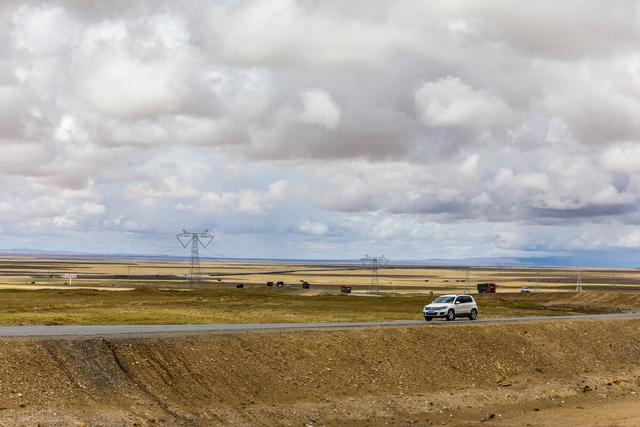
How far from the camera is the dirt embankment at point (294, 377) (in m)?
30.7

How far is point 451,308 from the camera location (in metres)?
59.3

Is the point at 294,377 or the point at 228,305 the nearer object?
the point at 294,377

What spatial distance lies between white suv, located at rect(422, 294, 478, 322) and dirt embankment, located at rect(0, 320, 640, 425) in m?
8.76

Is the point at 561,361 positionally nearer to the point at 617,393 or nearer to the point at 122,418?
the point at 617,393

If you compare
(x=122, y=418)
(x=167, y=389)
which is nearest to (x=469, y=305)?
(x=167, y=389)

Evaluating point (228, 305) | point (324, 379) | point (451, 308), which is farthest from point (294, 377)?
point (228, 305)

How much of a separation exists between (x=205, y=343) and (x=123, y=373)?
5635mm

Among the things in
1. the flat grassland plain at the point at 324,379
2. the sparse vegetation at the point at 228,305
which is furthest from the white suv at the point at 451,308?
the sparse vegetation at the point at 228,305

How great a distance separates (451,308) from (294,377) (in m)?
25.1

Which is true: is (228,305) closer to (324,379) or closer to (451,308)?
(451,308)

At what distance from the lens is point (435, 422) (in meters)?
34.5

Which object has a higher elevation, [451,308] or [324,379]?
[451,308]

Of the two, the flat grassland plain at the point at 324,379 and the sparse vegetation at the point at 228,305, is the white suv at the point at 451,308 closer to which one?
the flat grassland plain at the point at 324,379

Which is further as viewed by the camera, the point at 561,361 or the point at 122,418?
the point at 561,361
